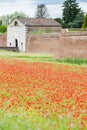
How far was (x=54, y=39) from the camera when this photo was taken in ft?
164

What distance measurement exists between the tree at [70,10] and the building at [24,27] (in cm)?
1401

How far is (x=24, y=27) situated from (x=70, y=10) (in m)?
18.8

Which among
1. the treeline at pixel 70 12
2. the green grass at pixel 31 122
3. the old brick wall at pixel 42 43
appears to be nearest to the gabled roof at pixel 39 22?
the old brick wall at pixel 42 43

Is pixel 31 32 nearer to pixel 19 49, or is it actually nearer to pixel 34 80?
pixel 19 49

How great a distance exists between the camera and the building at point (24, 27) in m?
59.2

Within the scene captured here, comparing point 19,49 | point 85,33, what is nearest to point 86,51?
point 85,33

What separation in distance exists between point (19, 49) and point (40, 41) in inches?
308

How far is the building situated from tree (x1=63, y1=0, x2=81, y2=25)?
1401 cm

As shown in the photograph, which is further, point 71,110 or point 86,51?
point 86,51

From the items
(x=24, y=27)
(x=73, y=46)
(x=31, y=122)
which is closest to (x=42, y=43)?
(x=24, y=27)

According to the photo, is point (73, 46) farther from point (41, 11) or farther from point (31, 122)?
point (41, 11)

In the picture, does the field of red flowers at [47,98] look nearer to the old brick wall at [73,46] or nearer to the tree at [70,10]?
the old brick wall at [73,46]

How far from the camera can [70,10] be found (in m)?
76.3

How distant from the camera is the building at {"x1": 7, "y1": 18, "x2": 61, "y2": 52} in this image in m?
59.2
